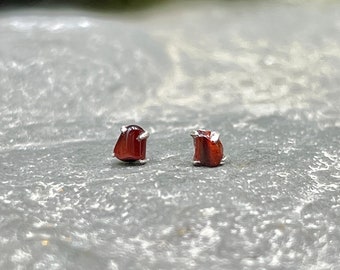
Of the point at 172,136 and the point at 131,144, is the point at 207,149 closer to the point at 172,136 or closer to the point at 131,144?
the point at 131,144

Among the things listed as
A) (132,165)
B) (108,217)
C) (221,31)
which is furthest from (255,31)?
(108,217)

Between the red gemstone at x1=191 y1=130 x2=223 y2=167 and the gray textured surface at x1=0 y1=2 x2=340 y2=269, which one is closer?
the gray textured surface at x1=0 y1=2 x2=340 y2=269

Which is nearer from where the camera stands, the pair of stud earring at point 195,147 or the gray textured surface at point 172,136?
the gray textured surface at point 172,136

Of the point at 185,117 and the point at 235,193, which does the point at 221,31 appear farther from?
the point at 235,193

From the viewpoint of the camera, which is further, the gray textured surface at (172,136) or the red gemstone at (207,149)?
the red gemstone at (207,149)
